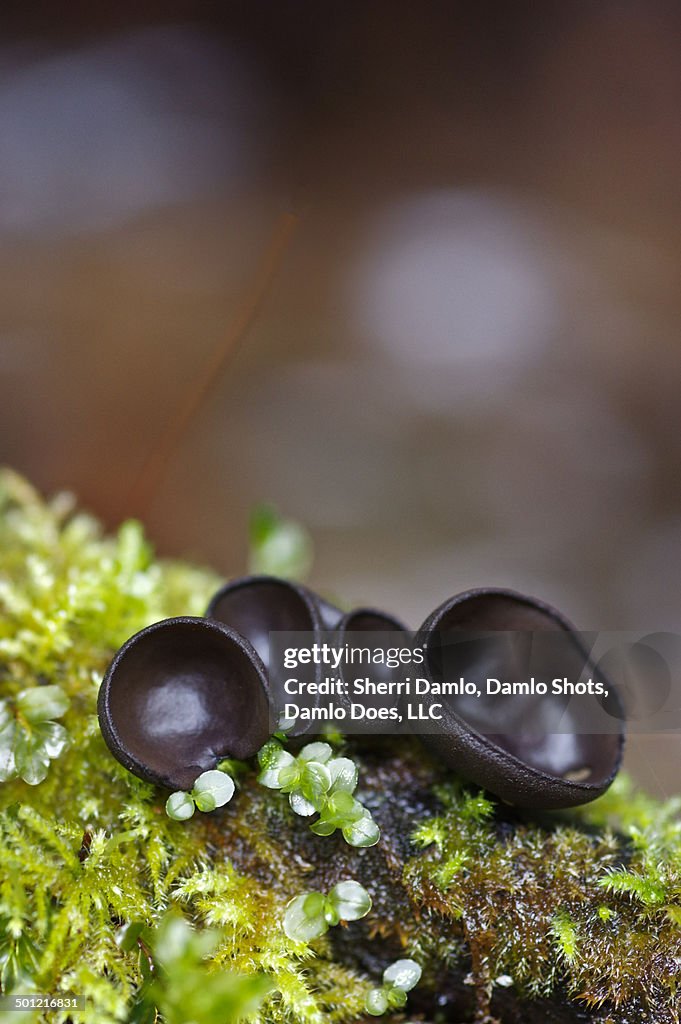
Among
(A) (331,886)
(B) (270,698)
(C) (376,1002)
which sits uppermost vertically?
(B) (270,698)

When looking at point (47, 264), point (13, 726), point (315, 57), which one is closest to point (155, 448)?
point (47, 264)

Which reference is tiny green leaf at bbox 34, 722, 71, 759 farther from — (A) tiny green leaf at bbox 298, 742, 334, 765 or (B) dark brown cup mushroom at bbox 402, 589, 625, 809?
(B) dark brown cup mushroom at bbox 402, 589, 625, 809

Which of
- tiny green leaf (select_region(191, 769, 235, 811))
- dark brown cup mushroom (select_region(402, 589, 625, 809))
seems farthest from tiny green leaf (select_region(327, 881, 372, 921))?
dark brown cup mushroom (select_region(402, 589, 625, 809))

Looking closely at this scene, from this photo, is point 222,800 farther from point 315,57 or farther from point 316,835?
point 315,57

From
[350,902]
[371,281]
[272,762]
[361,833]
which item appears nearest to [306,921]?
[350,902]

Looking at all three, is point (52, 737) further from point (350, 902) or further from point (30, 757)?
point (350, 902)
